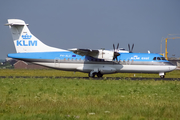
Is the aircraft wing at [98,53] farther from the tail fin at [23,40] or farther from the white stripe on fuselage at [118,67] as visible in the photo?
the tail fin at [23,40]

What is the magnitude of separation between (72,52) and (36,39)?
509 centimetres

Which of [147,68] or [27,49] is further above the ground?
[27,49]

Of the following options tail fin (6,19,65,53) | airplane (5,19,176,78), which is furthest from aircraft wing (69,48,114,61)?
tail fin (6,19,65,53)

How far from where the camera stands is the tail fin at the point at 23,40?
33188mm

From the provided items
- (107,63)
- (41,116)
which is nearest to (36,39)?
(107,63)

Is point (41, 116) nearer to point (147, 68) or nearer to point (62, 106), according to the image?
point (62, 106)

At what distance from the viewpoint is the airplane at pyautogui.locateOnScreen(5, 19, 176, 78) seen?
103ft

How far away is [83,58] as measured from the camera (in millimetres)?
32719

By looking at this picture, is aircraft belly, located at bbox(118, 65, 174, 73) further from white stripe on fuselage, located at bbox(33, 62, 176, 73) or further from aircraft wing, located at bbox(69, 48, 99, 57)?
aircraft wing, located at bbox(69, 48, 99, 57)

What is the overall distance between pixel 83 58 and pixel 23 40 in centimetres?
826

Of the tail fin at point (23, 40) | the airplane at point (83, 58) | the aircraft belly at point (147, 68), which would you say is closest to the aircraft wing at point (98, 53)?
the airplane at point (83, 58)

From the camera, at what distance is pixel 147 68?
103 ft

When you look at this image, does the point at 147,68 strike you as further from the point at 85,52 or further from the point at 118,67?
the point at 85,52

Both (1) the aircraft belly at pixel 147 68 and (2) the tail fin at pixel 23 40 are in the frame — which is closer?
(1) the aircraft belly at pixel 147 68
